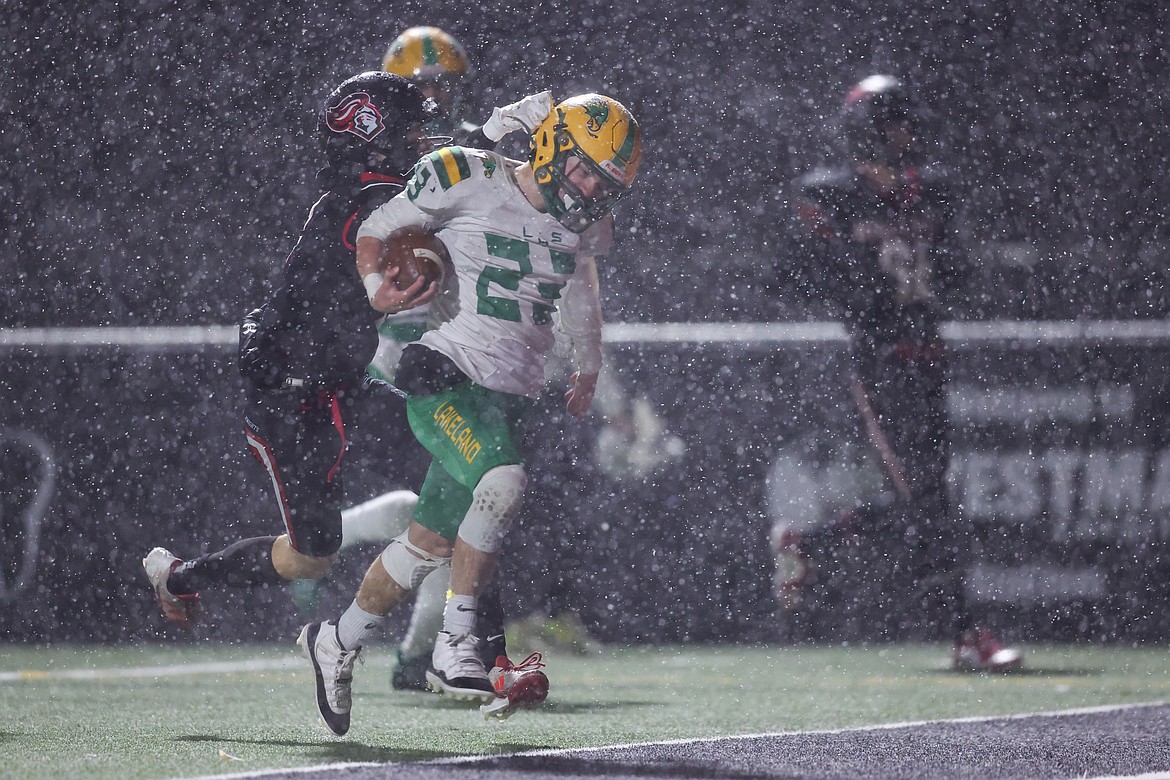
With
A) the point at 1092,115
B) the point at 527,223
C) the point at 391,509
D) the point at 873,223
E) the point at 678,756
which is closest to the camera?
the point at 678,756

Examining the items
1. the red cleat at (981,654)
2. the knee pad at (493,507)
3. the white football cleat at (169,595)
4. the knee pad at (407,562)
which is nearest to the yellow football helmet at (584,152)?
the knee pad at (493,507)

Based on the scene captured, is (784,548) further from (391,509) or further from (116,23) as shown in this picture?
(116,23)

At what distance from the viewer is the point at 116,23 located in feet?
23.0

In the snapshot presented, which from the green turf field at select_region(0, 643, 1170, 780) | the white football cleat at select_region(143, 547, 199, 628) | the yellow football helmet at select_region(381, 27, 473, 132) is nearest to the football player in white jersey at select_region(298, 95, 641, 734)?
the green turf field at select_region(0, 643, 1170, 780)

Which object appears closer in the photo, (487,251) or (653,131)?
(487,251)

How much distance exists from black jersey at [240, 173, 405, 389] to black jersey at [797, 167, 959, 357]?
83.9 inches

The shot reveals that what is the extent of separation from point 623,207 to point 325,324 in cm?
280

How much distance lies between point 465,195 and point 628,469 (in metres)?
2.36

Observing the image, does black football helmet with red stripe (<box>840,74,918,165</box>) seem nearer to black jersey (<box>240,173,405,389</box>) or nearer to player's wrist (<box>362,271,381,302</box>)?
black jersey (<box>240,173,405,389</box>)

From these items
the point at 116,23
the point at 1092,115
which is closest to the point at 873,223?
the point at 1092,115

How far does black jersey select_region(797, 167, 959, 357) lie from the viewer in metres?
5.40

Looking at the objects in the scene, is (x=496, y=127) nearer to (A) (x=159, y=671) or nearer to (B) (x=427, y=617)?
(B) (x=427, y=617)

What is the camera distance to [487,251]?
140 inches

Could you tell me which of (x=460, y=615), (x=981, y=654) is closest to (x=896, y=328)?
(x=981, y=654)
